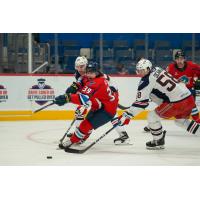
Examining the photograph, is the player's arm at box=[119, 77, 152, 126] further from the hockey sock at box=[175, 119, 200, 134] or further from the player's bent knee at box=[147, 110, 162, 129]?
the hockey sock at box=[175, 119, 200, 134]

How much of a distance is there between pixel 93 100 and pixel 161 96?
26.6 inches

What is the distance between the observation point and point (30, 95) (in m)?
6.98

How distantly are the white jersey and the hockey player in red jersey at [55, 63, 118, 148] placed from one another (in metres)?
0.32

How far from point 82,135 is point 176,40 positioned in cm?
720

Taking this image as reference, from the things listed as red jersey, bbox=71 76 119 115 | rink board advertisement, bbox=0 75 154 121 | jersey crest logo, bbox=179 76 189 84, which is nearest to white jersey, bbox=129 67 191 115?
red jersey, bbox=71 76 119 115

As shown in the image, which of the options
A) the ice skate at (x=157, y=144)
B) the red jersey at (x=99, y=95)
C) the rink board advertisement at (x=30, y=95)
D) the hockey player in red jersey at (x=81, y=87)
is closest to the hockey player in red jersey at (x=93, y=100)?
the red jersey at (x=99, y=95)

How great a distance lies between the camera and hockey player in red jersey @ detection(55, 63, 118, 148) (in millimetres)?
4047

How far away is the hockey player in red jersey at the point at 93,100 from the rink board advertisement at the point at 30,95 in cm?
288

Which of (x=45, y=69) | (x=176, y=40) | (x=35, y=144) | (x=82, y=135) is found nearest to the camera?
(x=82, y=135)

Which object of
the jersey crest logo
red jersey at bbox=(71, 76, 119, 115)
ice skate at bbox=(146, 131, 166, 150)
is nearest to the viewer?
red jersey at bbox=(71, 76, 119, 115)

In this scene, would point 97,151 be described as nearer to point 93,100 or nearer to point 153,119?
point 93,100

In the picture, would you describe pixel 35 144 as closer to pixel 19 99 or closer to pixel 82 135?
pixel 82 135

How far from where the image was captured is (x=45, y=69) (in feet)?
25.7

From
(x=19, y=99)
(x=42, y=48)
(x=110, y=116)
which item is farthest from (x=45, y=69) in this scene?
(x=110, y=116)
